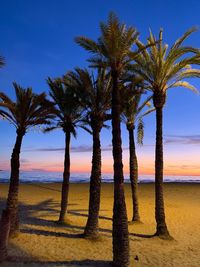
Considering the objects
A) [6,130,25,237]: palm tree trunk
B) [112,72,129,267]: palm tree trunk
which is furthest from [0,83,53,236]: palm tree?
[112,72,129,267]: palm tree trunk

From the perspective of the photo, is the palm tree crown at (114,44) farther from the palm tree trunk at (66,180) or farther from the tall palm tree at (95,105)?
the palm tree trunk at (66,180)

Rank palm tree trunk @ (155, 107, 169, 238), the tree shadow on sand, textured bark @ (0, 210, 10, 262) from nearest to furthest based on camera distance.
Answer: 1. textured bark @ (0, 210, 10, 262)
2. the tree shadow on sand
3. palm tree trunk @ (155, 107, 169, 238)

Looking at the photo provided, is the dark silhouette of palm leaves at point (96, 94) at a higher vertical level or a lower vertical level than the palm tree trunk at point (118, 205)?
higher

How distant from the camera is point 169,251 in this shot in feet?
61.9

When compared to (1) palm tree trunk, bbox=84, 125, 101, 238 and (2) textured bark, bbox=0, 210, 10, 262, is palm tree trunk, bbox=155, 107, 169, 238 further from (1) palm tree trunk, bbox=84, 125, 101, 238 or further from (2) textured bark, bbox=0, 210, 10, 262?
(2) textured bark, bbox=0, 210, 10, 262

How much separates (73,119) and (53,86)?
251 centimetres

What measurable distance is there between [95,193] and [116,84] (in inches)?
252

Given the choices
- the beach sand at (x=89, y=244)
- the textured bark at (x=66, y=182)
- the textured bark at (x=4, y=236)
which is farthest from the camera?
the textured bark at (x=66, y=182)

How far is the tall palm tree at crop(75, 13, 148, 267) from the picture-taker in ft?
52.4

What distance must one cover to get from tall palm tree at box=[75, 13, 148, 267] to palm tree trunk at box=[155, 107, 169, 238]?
4.95 m

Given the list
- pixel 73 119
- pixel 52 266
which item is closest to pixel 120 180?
pixel 52 266

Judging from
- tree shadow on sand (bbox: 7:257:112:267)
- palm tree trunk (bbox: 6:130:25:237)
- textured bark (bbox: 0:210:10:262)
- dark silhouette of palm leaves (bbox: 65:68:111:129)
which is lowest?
tree shadow on sand (bbox: 7:257:112:267)

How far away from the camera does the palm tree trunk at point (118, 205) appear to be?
15805 millimetres

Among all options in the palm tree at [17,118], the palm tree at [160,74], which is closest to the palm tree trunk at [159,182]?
the palm tree at [160,74]
